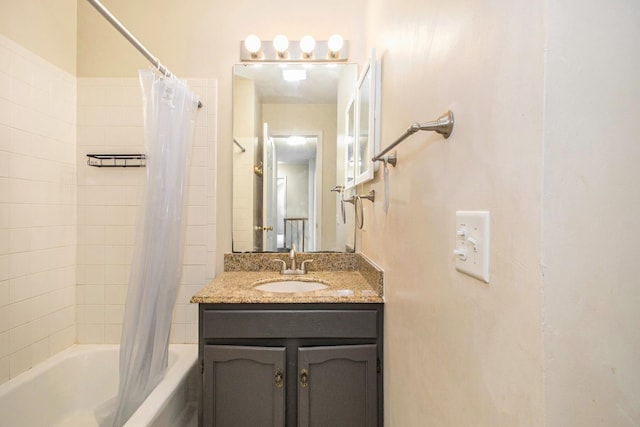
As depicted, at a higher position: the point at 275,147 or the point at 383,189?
the point at 275,147

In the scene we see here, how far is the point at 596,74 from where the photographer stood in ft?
1.30

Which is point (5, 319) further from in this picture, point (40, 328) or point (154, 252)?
point (154, 252)

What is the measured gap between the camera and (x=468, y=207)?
0.61 metres

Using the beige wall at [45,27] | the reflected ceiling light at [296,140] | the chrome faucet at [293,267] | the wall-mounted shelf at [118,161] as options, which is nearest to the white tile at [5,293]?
the wall-mounted shelf at [118,161]

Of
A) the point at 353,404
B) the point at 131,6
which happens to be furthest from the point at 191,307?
the point at 131,6

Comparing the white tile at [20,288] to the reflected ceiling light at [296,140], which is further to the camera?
the reflected ceiling light at [296,140]

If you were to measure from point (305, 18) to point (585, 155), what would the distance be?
1.84 meters

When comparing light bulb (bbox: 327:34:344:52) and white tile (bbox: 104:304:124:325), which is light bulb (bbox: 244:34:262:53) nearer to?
light bulb (bbox: 327:34:344:52)

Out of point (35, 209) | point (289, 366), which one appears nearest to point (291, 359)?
point (289, 366)

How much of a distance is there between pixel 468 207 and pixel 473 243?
0.08 m

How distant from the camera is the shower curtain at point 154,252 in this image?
140 cm

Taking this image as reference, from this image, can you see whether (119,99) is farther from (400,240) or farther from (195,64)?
(400,240)

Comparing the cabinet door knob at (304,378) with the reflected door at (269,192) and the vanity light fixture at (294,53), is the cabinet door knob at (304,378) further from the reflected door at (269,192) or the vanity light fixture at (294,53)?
the vanity light fixture at (294,53)

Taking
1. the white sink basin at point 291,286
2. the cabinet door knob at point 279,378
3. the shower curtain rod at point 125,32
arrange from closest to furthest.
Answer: the shower curtain rod at point 125,32, the cabinet door knob at point 279,378, the white sink basin at point 291,286
